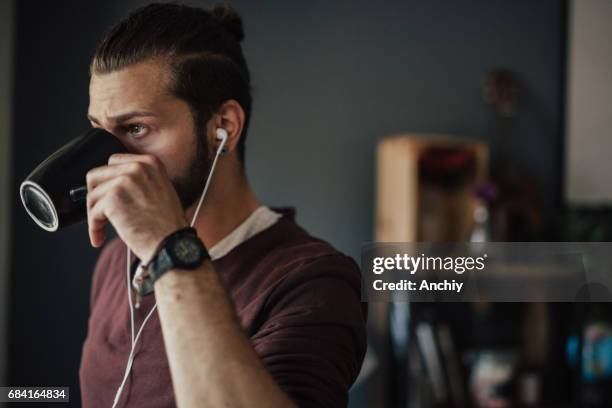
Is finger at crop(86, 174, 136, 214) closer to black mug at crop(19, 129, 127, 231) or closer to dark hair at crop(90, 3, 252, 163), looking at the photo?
black mug at crop(19, 129, 127, 231)

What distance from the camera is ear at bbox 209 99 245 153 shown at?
0.72 meters

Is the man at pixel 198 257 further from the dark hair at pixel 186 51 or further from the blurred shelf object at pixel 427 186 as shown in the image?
the blurred shelf object at pixel 427 186

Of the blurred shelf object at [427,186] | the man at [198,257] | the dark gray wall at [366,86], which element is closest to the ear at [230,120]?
the man at [198,257]

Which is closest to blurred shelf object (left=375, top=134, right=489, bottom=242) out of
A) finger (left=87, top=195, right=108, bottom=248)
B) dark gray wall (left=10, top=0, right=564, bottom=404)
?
dark gray wall (left=10, top=0, right=564, bottom=404)

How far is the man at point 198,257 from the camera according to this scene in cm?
51

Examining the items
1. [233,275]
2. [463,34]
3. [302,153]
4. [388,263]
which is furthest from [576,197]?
[233,275]

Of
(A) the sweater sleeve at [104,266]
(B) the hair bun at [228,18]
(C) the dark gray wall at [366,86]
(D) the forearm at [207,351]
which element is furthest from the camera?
(C) the dark gray wall at [366,86]

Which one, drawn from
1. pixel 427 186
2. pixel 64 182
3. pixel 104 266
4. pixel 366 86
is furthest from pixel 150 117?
pixel 427 186

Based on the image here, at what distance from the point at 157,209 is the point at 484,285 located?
4.81 feet

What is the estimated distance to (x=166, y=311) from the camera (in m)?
0.52

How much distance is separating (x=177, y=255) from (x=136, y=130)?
0.19 meters

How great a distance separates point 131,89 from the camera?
660 mm

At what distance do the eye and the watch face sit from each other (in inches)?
6.6

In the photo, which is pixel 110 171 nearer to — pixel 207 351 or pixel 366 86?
pixel 207 351
